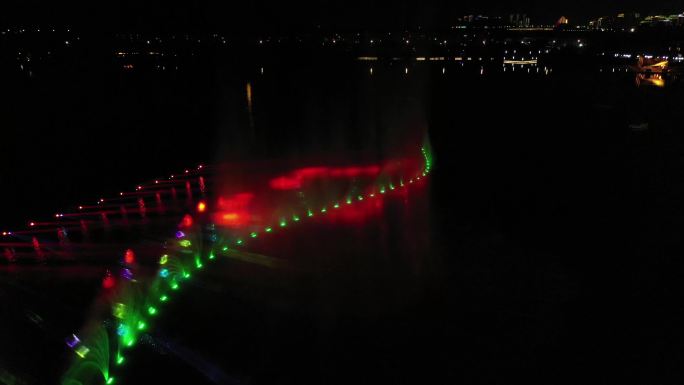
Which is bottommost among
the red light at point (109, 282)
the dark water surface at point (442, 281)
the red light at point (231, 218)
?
the dark water surface at point (442, 281)

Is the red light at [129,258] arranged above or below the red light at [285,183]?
above

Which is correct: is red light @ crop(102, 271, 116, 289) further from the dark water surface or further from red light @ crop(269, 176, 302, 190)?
red light @ crop(269, 176, 302, 190)

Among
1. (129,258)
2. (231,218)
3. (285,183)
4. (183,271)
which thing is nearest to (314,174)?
(285,183)

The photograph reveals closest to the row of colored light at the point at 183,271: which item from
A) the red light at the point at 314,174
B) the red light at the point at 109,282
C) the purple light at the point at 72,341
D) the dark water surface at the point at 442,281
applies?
the dark water surface at the point at 442,281

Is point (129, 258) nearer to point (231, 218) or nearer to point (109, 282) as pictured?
point (109, 282)

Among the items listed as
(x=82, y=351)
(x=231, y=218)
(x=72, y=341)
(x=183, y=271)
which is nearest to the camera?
(x=82, y=351)

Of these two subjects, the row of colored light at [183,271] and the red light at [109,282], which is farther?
the red light at [109,282]

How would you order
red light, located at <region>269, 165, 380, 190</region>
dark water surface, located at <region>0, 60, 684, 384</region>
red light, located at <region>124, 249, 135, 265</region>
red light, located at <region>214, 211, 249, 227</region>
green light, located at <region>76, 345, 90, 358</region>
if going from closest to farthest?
dark water surface, located at <region>0, 60, 684, 384</region> → green light, located at <region>76, 345, 90, 358</region> → red light, located at <region>124, 249, 135, 265</region> → red light, located at <region>214, 211, 249, 227</region> → red light, located at <region>269, 165, 380, 190</region>

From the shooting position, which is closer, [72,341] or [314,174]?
[72,341]

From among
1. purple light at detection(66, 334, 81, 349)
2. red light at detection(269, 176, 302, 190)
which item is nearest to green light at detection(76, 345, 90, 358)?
purple light at detection(66, 334, 81, 349)

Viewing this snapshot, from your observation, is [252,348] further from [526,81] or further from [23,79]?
[23,79]

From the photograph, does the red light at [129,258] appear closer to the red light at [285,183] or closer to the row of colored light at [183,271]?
the row of colored light at [183,271]

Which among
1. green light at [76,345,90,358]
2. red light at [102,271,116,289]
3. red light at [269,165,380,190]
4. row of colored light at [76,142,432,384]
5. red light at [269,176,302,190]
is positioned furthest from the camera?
red light at [269,165,380,190]
